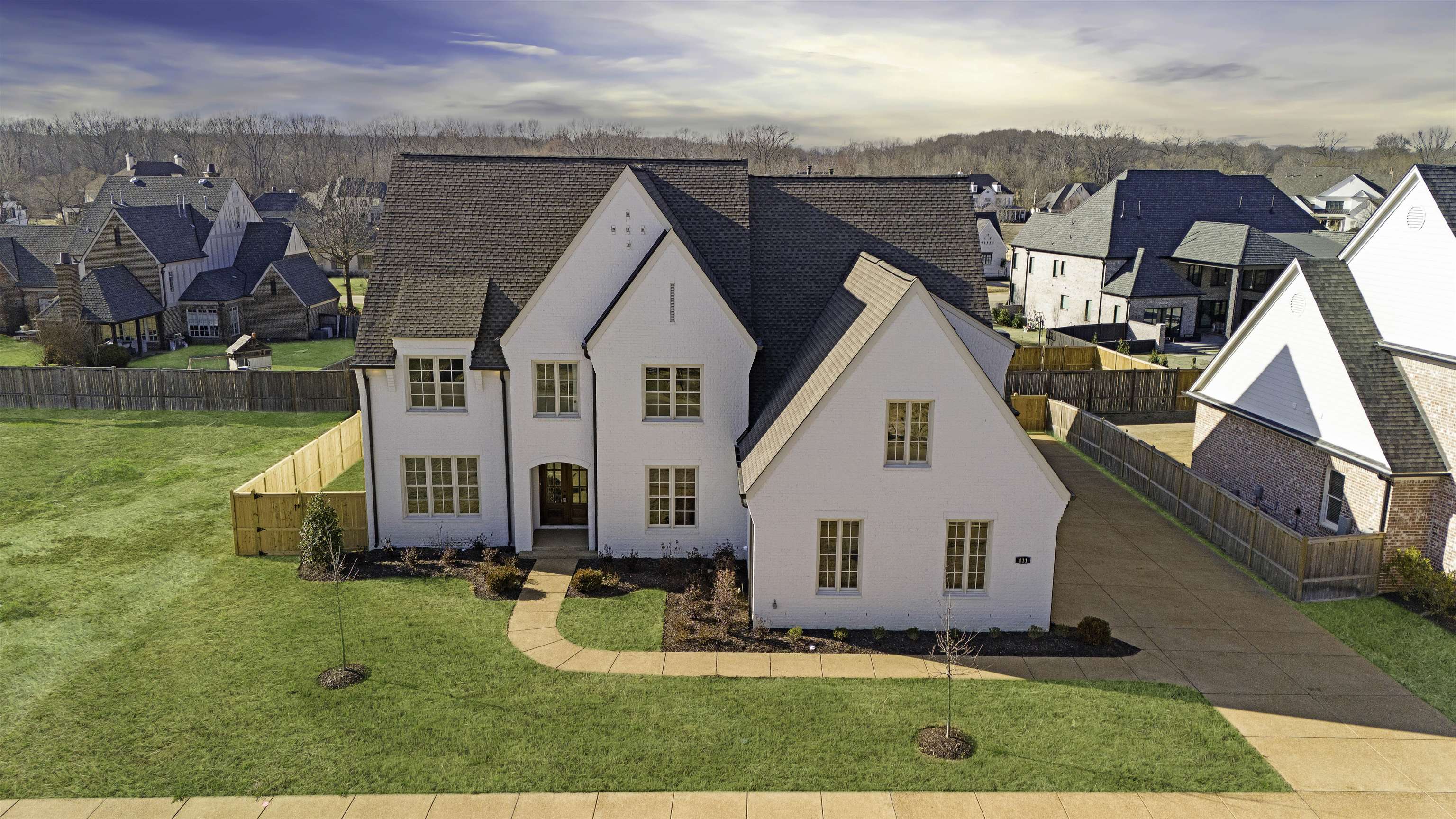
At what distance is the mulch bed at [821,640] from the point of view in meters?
19.2

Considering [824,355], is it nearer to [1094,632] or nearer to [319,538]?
[1094,632]

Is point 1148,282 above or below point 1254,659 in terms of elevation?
above

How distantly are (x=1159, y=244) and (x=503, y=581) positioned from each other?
177ft

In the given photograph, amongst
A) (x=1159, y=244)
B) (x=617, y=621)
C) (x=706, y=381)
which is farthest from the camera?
(x=1159, y=244)

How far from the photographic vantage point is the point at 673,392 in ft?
76.2

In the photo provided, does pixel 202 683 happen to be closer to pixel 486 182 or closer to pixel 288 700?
pixel 288 700

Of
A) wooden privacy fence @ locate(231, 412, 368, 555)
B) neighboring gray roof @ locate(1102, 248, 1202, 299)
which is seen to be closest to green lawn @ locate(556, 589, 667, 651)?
wooden privacy fence @ locate(231, 412, 368, 555)

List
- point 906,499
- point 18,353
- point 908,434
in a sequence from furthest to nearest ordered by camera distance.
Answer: point 18,353 < point 906,499 < point 908,434

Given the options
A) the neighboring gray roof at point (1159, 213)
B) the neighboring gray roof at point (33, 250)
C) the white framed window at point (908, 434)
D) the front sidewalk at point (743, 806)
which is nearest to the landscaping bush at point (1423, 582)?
the front sidewalk at point (743, 806)

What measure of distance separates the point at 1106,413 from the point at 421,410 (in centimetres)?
3105

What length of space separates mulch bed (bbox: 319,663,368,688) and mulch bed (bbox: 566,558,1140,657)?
6110 millimetres

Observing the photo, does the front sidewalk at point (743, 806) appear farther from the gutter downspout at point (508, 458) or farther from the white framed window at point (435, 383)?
the white framed window at point (435, 383)

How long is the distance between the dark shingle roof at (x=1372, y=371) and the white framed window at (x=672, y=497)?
672 inches

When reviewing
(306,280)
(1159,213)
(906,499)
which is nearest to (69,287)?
(306,280)
